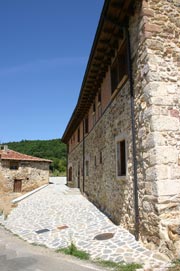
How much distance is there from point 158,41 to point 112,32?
2.18 meters

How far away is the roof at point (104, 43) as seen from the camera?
6.19m

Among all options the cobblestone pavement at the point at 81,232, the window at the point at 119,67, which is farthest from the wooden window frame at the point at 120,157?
the window at the point at 119,67

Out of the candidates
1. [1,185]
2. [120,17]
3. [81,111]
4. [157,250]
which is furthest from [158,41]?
[1,185]

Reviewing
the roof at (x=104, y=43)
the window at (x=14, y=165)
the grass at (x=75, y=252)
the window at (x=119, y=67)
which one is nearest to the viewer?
the grass at (x=75, y=252)

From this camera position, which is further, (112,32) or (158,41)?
(112,32)

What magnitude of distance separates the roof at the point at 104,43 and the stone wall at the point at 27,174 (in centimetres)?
1609

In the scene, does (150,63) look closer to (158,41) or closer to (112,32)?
(158,41)

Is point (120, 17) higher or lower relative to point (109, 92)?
higher

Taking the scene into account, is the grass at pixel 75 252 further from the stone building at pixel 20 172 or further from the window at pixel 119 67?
the stone building at pixel 20 172

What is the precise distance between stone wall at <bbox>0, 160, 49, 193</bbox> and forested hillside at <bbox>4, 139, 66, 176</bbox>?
64.9 ft

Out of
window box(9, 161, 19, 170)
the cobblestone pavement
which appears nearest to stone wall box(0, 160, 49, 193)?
window box(9, 161, 19, 170)

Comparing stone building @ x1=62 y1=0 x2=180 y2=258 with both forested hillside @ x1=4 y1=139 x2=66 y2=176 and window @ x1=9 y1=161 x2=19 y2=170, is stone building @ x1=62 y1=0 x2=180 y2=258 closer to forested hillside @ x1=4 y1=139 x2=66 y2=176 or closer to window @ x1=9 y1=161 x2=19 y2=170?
window @ x1=9 y1=161 x2=19 y2=170

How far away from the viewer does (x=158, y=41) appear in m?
5.48

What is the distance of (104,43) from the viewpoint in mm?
7668
